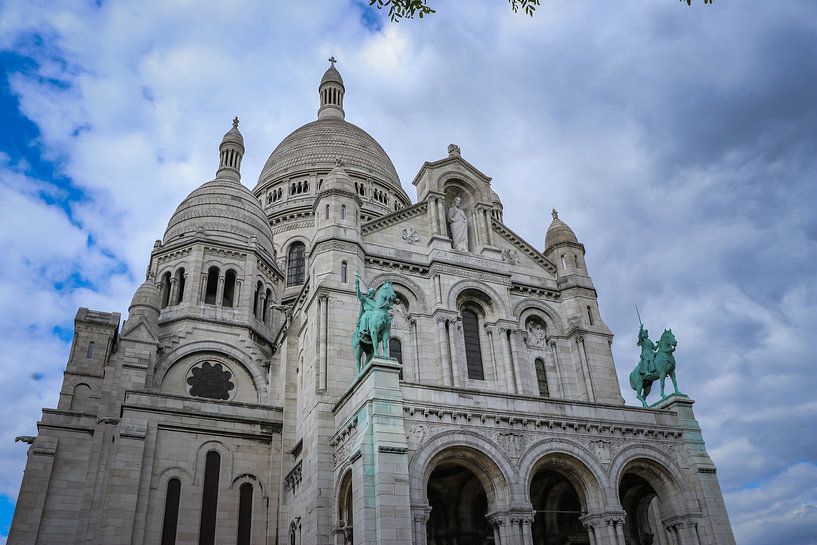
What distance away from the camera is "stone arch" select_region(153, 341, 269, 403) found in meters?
33.8

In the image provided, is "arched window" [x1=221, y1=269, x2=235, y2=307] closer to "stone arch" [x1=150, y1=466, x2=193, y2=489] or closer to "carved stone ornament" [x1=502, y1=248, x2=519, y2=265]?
"stone arch" [x1=150, y1=466, x2=193, y2=489]

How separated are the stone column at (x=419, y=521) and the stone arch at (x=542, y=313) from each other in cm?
1318

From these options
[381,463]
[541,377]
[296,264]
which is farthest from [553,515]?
[296,264]

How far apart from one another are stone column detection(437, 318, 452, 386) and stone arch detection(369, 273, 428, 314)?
1.07 meters

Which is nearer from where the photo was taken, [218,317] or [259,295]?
[218,317]

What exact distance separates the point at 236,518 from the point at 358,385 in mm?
10203

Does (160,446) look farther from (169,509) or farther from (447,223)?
(447,223)

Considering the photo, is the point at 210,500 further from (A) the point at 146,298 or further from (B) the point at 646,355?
(B) the point at 646,355

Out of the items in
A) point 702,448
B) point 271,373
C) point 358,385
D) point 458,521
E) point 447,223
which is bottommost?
point 458,521

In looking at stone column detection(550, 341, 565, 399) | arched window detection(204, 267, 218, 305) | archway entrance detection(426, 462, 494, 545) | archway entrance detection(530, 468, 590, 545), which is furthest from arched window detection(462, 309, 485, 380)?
arched window detection(204, 267, 218, 305)

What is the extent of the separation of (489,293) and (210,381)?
14.8 metres

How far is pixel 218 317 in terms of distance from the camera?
→ 35.8 m

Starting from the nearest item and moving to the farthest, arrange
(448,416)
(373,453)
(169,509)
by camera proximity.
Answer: (373,453) < (448,416) < (169,509)

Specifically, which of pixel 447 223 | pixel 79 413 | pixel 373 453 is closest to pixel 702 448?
pixel 373 453
